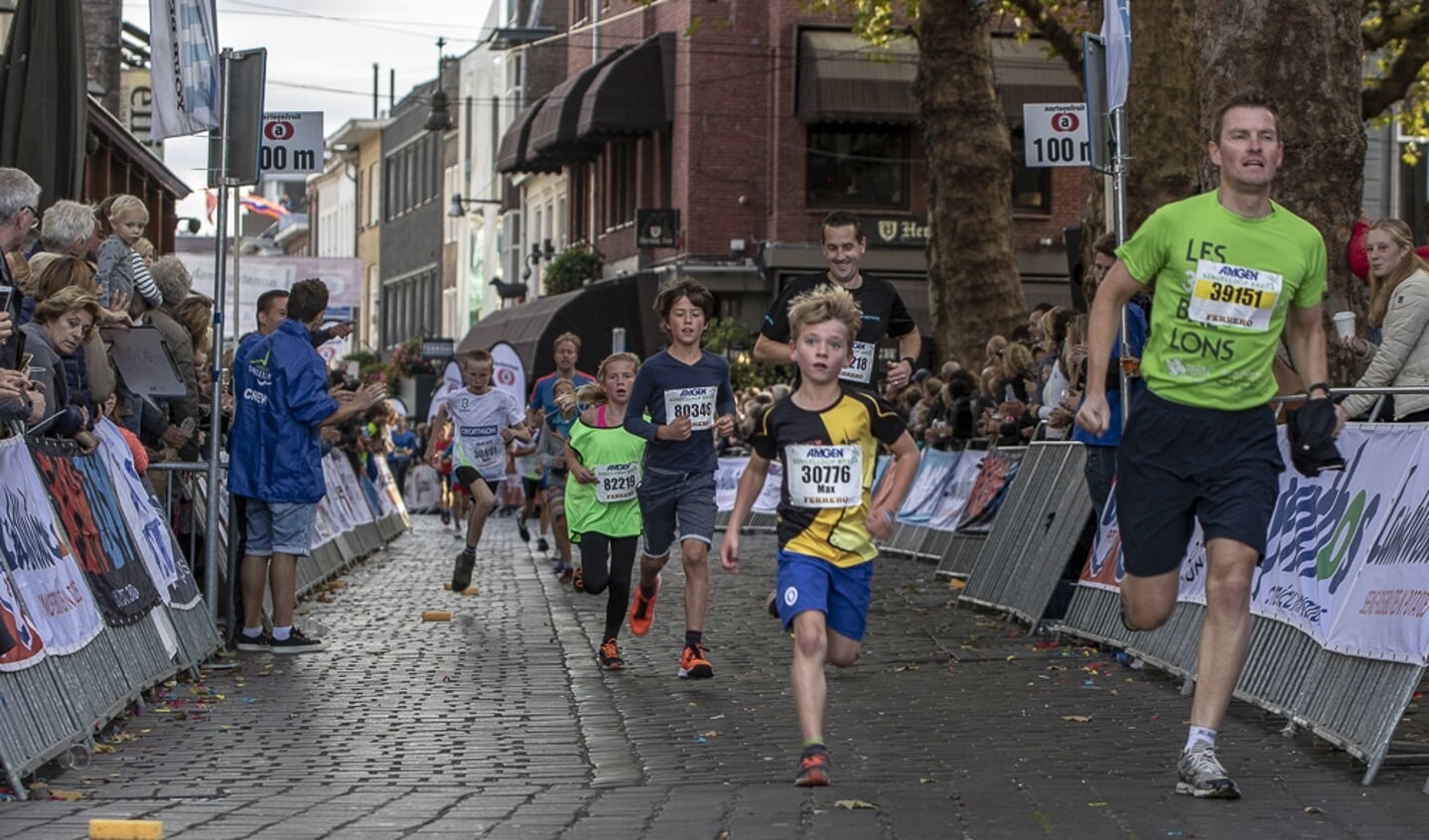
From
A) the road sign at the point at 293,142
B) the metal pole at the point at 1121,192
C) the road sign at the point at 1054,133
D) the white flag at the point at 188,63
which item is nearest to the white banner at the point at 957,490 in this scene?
the road sign at the point at 1054,133

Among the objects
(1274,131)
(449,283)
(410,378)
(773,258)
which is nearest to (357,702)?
(1274,131)

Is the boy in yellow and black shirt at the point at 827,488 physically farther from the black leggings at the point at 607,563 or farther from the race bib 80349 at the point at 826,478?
the black leggings at the point at 607,563

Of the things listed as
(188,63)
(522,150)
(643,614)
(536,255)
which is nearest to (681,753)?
(643,614)

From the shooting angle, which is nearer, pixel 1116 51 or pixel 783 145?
pixel 1116 51

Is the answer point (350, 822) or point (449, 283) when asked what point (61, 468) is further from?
point (449, 283)

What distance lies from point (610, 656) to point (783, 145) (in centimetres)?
3336

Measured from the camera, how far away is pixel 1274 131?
771 cm

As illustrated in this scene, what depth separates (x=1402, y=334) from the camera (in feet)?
37.4

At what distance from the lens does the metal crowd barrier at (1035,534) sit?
44.1ft

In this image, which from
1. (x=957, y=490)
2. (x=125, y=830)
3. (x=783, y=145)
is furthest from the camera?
(x=783, y=145)

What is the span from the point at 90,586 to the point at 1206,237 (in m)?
4.46

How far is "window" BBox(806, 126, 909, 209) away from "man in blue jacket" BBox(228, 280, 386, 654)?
3224 centimetres

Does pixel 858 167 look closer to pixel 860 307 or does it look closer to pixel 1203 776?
pixel 860 307

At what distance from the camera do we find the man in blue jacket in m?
12.9
